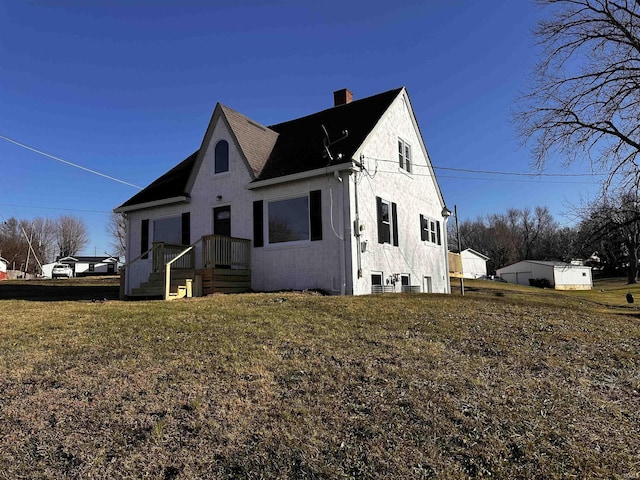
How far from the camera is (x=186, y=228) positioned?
16500 millimetres

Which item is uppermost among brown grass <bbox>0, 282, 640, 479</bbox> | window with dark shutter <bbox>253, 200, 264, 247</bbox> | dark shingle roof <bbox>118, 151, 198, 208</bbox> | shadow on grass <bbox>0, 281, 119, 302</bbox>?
dark shingle roof <bbox>118, 151, 198, 208</bbox>

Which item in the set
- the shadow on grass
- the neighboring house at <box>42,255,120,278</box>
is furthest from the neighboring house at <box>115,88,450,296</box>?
the neighboring house at <box>42,255,120,278</box>

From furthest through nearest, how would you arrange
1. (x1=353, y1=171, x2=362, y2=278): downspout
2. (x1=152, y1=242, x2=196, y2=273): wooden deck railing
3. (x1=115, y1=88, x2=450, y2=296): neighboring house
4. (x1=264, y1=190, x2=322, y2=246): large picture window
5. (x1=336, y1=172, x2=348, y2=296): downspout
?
(x1=152, y1=242, x2=196, y2=273): wooden deck railing → (x1=264, y1=190, x2=322, y2=246): large picture window → (x1=115, y1=88, x2=450, y2=296): neighboring house → (x1=353, y1=171, x2=362, y2=278): downspout → (x1=336, y1=172, x2=348, y2=296): downspout

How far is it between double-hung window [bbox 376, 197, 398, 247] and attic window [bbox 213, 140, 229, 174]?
18.4ft

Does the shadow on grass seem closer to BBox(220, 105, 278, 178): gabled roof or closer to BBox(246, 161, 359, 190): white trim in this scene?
BBox(246, 161, 359, 190): white trim

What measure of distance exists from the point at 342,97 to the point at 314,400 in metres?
16.7

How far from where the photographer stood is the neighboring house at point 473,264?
59797 mm

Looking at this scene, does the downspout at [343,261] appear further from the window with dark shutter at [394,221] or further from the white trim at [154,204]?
the white trim at [154,204]

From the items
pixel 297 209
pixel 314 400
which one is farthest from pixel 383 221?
pixel 314 400

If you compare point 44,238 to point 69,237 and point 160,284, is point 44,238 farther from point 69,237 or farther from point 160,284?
point 160,284

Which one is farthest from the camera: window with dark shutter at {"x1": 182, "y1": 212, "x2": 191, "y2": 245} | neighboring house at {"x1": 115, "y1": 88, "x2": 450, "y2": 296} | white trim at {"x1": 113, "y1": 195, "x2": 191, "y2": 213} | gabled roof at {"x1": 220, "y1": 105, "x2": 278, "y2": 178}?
white trim at {"x1": 113, "y1": 195, "x2": 191, "y2": 213}

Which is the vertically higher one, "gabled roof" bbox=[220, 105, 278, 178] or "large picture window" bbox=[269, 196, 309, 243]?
"gabled roof" bbox=[220, 105, 278, 178]

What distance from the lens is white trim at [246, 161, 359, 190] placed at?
1302 cm

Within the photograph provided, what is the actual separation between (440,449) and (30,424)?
153 inches
